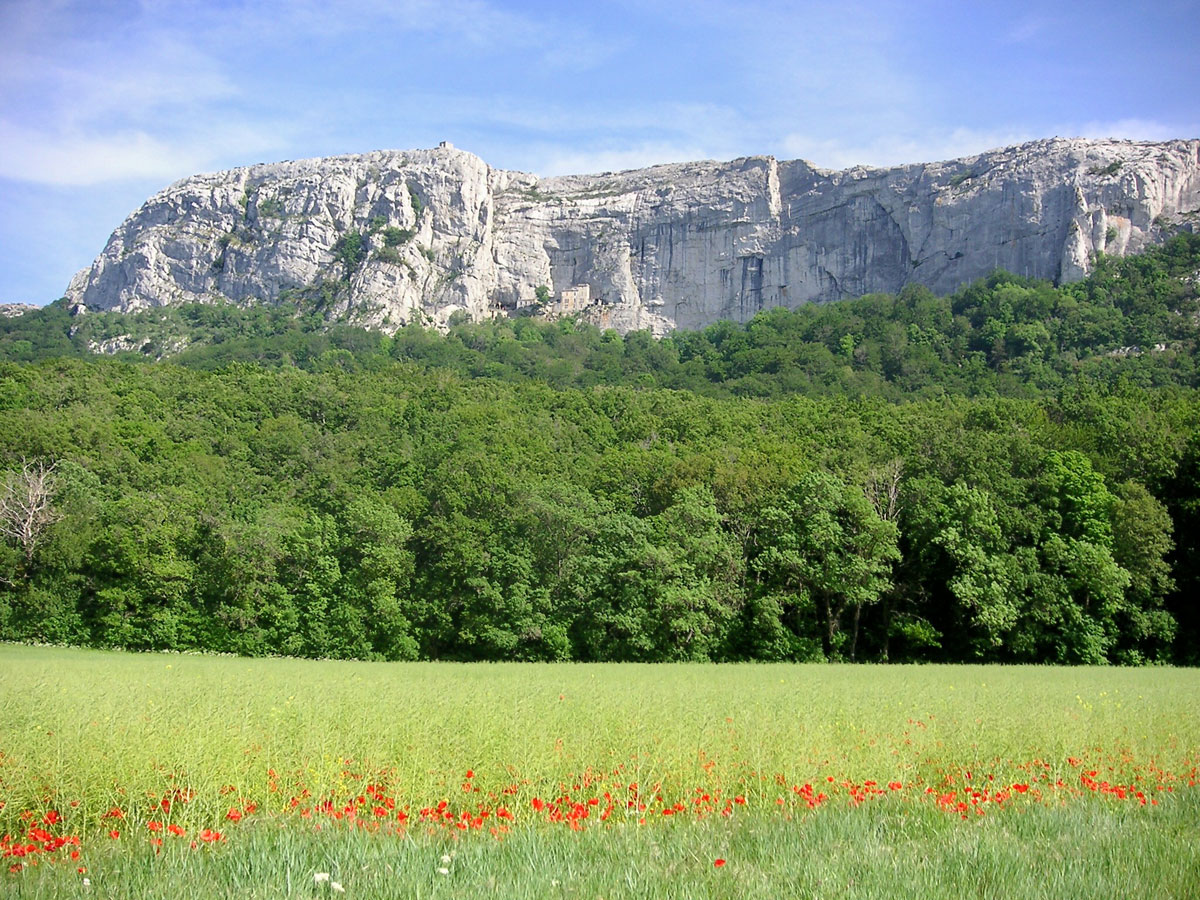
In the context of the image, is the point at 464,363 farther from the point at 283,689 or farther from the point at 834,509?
the point at 283,689

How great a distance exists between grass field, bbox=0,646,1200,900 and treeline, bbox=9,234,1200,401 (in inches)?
2320

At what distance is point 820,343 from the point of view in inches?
4080

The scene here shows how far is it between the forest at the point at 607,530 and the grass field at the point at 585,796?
2374 centimetres

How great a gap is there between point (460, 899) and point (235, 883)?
5.20 ft

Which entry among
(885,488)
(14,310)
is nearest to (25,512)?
(885,488)

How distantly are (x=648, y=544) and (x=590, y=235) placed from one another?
13022 centimetres

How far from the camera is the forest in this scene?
39688mm

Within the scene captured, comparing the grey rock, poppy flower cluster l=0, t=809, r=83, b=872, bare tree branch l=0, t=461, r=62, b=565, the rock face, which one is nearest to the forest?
bare tree branch l=0, t=461, r=62, b=565

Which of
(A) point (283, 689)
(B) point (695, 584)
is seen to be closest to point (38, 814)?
(A) point (283, 689)

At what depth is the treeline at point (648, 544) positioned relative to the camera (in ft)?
129

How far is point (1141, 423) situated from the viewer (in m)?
45.3

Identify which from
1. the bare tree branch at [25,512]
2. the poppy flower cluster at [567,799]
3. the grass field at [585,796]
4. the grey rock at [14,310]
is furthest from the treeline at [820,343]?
the poppy flower cluster at [567,799]

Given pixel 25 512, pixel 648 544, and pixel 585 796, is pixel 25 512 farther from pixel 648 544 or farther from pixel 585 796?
pixel 585 796

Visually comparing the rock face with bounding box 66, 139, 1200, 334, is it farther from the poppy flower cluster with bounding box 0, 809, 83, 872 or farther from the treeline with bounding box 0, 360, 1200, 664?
the poppy flower cluster with bounding box 0, 809, 83, 872
